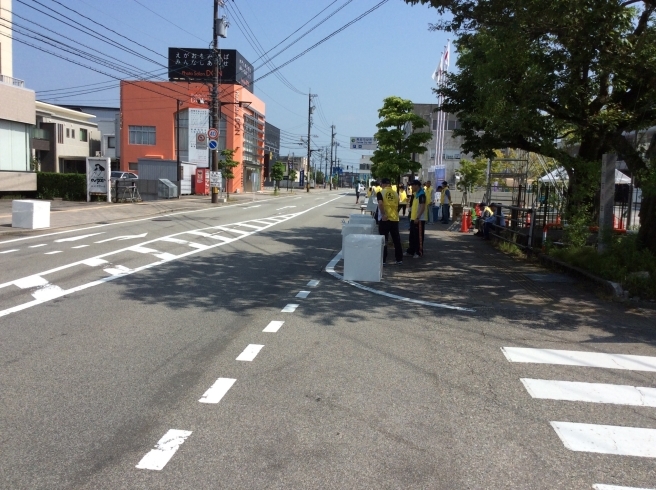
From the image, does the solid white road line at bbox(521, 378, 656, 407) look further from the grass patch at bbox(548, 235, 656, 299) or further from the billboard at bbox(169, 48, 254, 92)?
the billboard at bbox(169, 48, 254, 92)

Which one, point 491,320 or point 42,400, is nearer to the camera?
point 42,400

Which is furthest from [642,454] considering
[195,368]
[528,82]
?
[528,82]

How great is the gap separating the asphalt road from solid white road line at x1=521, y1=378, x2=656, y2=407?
0.03 meters

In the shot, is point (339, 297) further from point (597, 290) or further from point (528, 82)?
point (528, 82)

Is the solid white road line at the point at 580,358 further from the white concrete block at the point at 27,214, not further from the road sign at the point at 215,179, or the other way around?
the road sign at the point at 215,179

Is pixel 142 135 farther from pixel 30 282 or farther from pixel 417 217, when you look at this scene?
pixel 30 282

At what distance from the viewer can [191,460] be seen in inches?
156

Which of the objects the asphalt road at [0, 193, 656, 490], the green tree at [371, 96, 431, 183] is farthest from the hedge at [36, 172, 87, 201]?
the asphalt road at [0, 193, 656, 490]

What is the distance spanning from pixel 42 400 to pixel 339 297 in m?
5.21

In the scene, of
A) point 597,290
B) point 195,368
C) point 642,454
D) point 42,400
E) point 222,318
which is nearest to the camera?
point 642,454

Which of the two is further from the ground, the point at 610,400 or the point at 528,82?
the point at 528,82

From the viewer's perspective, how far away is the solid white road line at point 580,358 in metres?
6.29

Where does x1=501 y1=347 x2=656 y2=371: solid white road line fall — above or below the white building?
below

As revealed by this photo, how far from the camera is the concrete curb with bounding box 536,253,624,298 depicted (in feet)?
32.4
